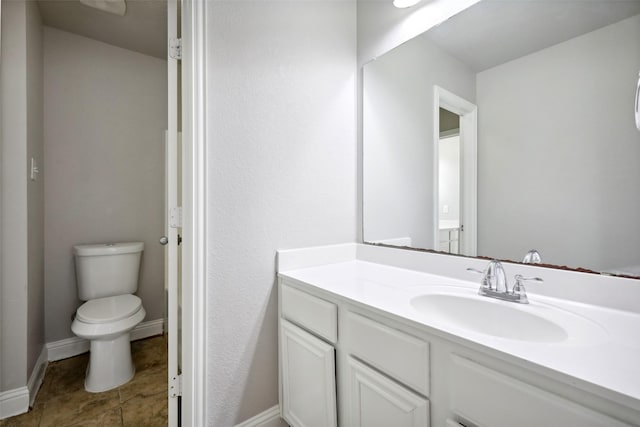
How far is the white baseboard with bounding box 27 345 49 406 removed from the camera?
64.1 inches

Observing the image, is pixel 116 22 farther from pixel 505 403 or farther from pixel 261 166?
pixel 505 403

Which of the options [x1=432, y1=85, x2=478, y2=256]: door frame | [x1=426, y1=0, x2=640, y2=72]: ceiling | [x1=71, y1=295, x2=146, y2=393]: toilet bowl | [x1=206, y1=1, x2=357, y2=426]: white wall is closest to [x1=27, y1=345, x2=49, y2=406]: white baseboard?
[x1=71, y1=295, x2=146, y2=393]: toilet bowl

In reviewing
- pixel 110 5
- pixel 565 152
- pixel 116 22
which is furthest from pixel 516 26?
pixel 116 22

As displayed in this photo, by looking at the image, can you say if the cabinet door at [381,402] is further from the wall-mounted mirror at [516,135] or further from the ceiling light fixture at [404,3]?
the ceiling light fixture at [404,3]

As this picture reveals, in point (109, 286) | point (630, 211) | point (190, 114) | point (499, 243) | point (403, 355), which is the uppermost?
point (190, 114)

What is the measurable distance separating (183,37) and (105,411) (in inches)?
75.0

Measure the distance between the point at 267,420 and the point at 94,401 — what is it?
108 centimetres

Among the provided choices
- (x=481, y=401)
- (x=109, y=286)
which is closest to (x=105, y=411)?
(x=109, y=286)

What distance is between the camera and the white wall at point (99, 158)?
82.1 inches

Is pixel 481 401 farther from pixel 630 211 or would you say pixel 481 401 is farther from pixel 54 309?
pixel 54 309

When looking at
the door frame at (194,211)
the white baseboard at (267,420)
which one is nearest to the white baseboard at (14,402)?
the door frame at (194,211)

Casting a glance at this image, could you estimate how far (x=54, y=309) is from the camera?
2115 mm

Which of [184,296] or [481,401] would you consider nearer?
[481,401]

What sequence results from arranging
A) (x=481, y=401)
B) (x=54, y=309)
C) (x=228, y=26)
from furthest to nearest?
(x=54, y=309) < (x=228, y=26) < (x=481, y=401)
